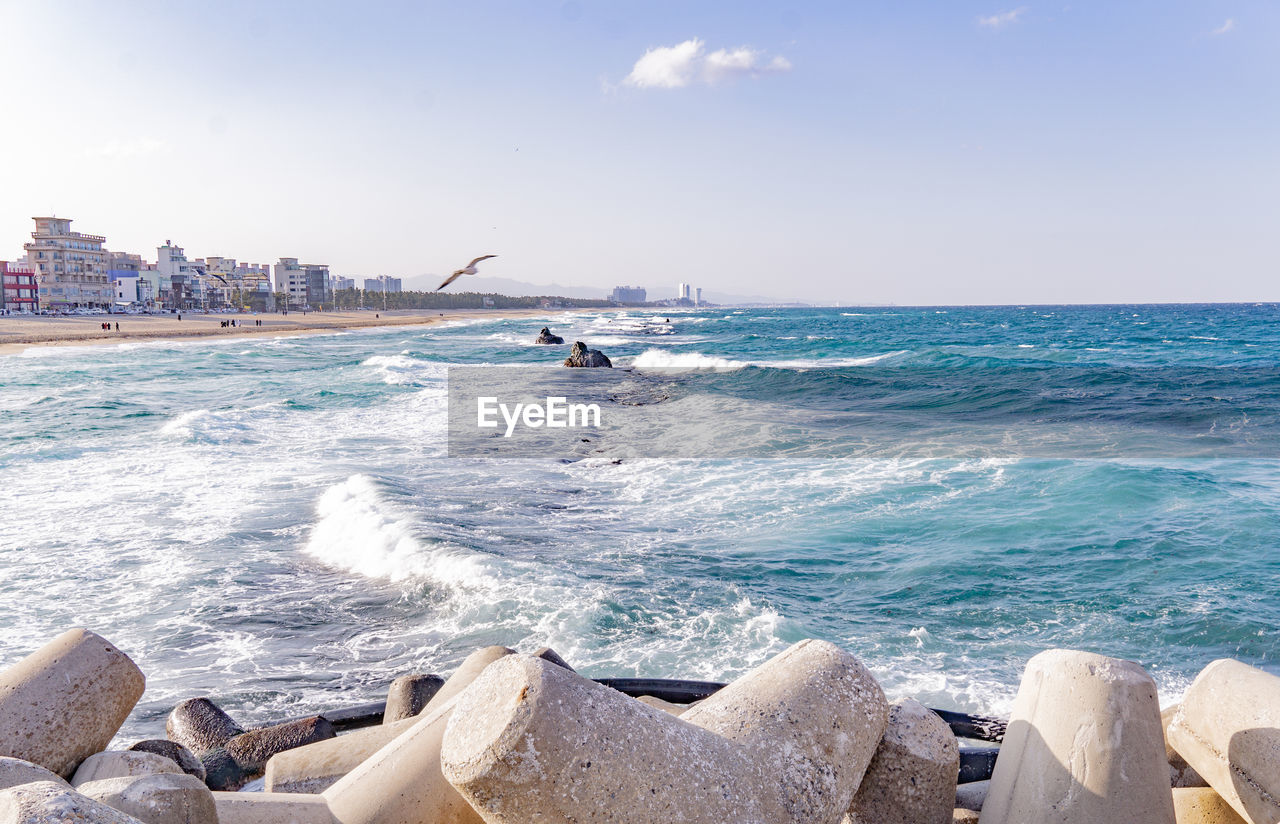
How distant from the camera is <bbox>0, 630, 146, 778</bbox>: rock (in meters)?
3.55

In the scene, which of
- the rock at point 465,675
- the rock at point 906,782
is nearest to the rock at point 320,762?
the rock at point 465,675

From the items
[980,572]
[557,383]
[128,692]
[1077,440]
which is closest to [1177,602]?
[980,572]

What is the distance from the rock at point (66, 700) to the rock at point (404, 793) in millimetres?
1471

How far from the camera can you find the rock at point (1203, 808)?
3170mm

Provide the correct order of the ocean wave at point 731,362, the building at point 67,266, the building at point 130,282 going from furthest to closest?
the building at point 130,282
the building at point 67,266
the ocean wave at point 731,362

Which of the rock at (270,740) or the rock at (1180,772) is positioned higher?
the rock at (1180,772)

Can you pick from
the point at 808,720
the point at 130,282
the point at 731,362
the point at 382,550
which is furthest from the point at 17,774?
the point at 130,282

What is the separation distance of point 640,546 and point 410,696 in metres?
5.29

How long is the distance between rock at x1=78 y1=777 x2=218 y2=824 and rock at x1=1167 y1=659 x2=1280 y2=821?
3.73m

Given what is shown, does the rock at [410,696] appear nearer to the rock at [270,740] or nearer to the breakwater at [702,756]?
the rock at [270,740]

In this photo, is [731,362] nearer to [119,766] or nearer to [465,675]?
[465,675]

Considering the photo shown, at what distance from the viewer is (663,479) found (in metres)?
14.2

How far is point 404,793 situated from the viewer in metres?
2.92

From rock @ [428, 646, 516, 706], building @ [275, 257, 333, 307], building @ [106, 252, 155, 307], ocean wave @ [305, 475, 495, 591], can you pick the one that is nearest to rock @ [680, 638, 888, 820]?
rock @ [428, 646, 516, 706]
